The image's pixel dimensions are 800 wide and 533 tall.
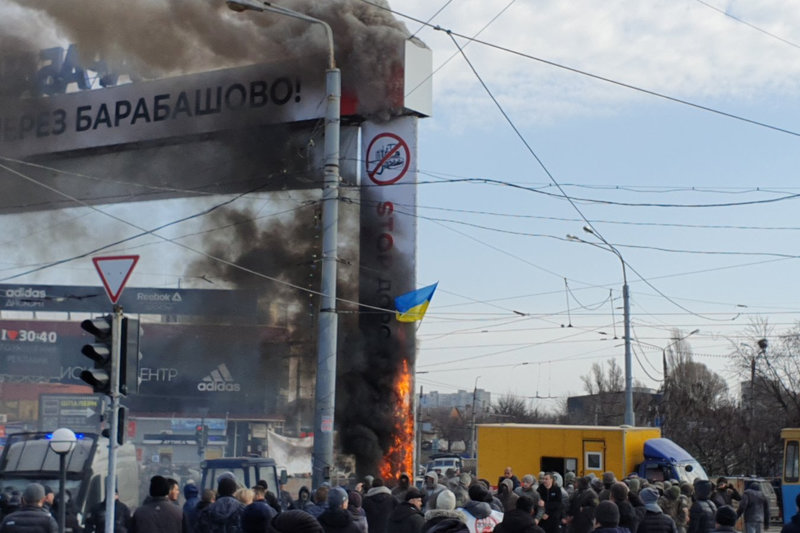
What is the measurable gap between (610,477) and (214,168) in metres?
23.5

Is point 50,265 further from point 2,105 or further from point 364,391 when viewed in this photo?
point 364,391

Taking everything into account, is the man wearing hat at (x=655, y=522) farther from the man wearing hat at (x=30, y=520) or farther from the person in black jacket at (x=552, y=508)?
the man wearing hat at (x=30, y=520)

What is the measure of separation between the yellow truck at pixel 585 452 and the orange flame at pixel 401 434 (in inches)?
151

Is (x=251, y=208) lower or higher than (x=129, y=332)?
higher

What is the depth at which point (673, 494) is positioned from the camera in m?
12.9

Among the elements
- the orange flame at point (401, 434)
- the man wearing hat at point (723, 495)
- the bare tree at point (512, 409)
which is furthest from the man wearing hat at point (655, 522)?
the bare tree at point (512, 409)

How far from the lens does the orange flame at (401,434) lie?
27.7m

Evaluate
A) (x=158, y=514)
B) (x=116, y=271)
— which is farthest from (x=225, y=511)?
(x=116, y=271)

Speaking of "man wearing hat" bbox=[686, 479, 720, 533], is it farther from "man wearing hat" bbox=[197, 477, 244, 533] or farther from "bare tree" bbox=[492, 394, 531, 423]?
"bare tree" bbox=[492, 394, 531, 423]

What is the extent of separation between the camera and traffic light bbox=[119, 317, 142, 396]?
1002 centimetres

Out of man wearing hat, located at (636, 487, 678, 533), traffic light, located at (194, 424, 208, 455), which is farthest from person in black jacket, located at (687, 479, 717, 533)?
traffic light, located at (194, 424, 208, 455)

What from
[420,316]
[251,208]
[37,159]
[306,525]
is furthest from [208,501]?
[37,159]

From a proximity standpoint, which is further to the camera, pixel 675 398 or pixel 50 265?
pixel 675 398

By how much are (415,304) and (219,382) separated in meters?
30.0
